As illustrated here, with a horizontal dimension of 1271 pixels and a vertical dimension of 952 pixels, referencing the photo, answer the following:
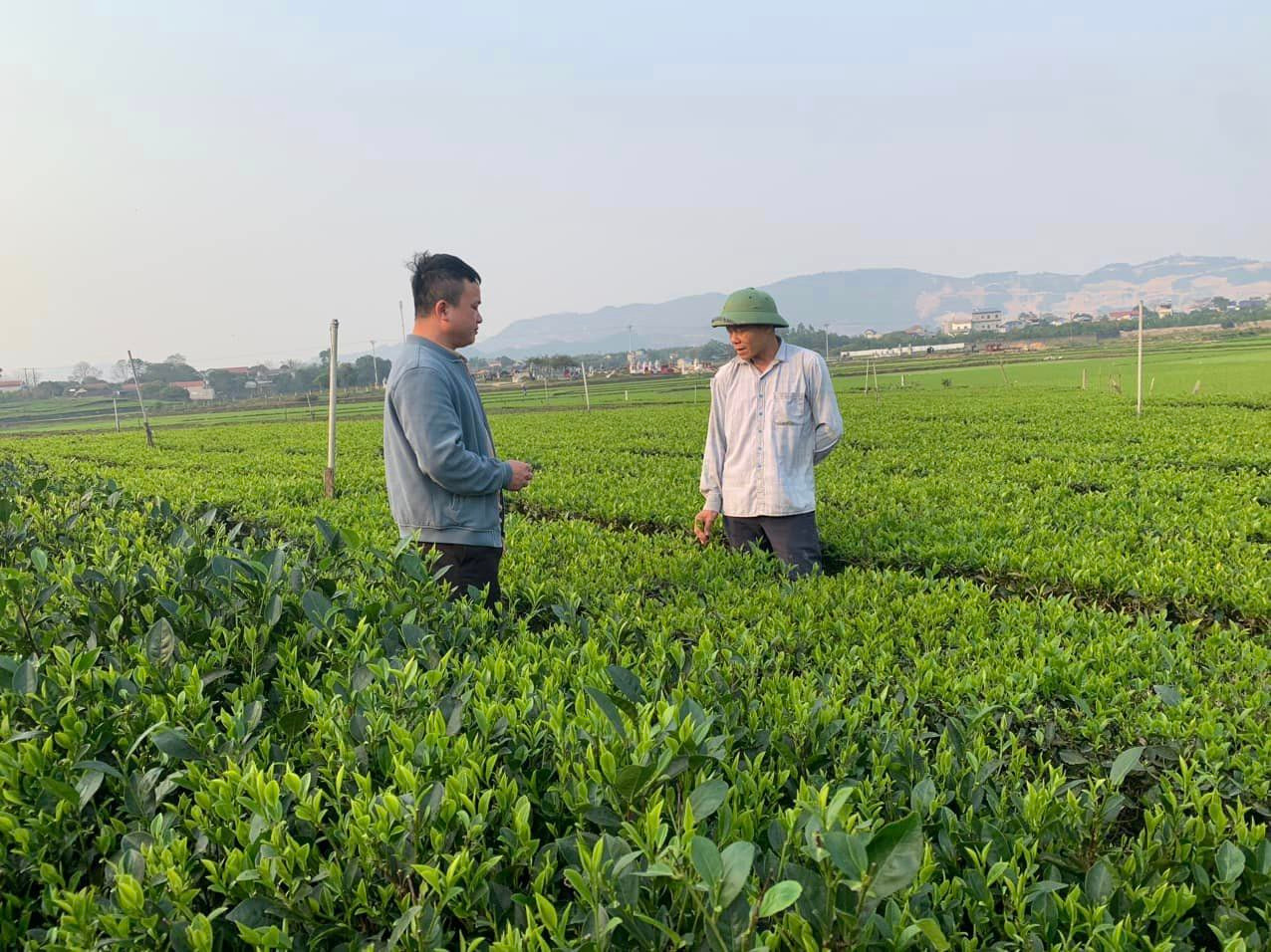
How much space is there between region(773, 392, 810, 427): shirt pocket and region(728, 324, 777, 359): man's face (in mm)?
329

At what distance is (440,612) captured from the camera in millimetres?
2908

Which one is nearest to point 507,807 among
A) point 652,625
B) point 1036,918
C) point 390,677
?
point 390,677

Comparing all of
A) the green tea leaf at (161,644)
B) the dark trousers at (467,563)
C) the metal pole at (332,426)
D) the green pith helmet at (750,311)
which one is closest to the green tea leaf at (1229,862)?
the green tea leaf at (161,644)

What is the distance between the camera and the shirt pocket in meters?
4.92

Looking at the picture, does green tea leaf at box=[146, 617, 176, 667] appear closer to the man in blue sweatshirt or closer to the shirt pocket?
the man in blue sweatshirt

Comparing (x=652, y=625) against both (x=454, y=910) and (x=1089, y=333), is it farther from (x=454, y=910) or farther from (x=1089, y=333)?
(x=1089, y=333)

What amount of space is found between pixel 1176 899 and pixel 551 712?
4.28ft

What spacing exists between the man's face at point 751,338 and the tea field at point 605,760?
132 centimetres

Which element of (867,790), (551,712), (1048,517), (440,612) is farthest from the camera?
(1048,517)

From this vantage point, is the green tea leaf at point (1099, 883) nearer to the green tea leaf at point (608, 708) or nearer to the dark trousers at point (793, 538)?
the green tea leaf at point (608, 708)

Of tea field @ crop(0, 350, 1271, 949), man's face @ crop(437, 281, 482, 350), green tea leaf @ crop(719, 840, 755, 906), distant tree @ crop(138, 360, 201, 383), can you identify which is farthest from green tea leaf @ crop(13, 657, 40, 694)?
distant tree @ crop(138, 360, 201, 383)

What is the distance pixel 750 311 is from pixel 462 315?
1.84 meters

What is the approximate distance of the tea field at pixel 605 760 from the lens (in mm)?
1265

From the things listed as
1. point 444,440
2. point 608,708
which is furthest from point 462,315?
point 608,708
